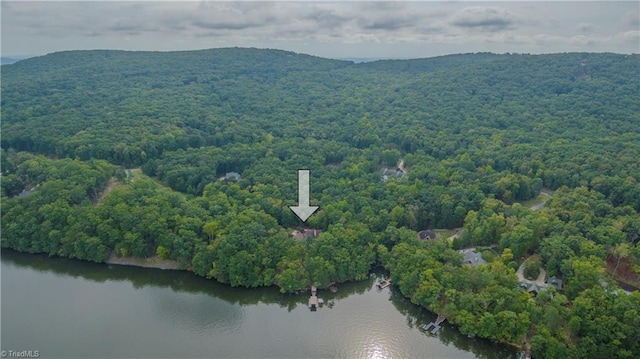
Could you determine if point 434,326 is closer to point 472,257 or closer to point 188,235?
point 472,257

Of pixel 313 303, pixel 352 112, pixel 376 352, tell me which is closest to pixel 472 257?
pixel 376 352

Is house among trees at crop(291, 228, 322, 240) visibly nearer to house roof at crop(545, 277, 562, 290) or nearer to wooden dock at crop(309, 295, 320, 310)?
wooden dock at crop(309, 295, 320, 310)

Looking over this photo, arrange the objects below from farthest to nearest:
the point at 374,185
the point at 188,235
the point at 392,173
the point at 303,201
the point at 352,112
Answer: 1. the point at 352,112
2. the point at 392,173
3. the point at 374,185
4. the point at 303,201
5. the point at 188,235

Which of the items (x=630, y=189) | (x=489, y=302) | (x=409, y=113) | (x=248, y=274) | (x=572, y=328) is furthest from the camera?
(x=409, y=113)

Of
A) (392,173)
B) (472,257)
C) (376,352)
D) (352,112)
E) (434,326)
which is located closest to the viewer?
(376,352)

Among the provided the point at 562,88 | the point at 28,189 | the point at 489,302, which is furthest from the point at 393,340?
the point at 562,88

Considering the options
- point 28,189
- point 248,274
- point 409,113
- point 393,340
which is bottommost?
point 393,340

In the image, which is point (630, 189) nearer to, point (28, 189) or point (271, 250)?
point (271, 250)

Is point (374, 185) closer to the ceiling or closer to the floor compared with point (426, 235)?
closer to the ceiling

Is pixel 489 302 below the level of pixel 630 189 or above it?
below
